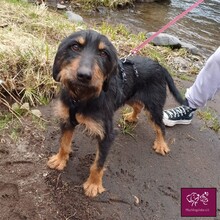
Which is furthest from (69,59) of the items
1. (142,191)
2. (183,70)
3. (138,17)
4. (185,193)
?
(138,17)

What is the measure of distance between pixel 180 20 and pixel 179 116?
6211mm

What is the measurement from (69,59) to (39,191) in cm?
139

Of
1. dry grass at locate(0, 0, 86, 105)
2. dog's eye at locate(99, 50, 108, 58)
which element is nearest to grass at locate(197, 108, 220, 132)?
dry grass at locate(0, 0, 86, 105)

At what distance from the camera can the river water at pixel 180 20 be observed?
9266mm

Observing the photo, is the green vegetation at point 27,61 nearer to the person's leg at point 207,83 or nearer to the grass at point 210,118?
the person's leg at point 207,83

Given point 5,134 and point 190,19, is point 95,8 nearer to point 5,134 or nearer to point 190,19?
point 190,19

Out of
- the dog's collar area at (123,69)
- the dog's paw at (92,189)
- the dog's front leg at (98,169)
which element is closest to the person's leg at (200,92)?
the dog's collar area at (123,69)

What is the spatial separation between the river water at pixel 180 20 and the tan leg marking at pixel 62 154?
549cm

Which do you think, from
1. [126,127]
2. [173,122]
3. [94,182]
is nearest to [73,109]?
[94,182]

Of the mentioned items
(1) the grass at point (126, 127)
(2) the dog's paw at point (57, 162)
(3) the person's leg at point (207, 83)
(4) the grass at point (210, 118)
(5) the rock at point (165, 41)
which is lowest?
(5) the rock at point (165, 41)

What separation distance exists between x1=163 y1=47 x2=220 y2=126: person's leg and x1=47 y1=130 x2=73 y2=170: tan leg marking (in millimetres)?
1598

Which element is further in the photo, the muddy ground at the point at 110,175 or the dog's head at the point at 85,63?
the muddy ground at the point at 110,175

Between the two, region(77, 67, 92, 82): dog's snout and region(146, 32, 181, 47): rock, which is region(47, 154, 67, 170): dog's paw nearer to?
region(77, 67, 92, 82): dog's snout

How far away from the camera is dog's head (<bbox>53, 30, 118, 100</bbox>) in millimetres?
2783
